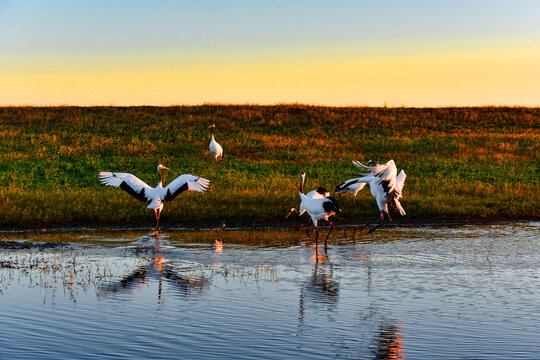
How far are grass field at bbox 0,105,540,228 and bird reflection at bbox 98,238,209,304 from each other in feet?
27.2

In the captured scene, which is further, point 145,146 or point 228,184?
point 145,146

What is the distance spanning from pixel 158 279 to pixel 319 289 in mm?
2843

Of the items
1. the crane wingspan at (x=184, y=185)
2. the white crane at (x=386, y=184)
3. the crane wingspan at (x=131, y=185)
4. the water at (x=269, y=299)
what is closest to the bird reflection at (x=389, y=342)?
the water at (x=269, y=299)

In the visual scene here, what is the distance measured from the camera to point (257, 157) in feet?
149

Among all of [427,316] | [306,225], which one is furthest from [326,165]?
[427,316]

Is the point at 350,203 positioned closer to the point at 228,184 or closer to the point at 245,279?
the point at 228,184

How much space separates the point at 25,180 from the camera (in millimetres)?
33469

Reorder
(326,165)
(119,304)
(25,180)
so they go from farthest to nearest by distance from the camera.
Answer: (326,165)
(25,180)
(119,304)

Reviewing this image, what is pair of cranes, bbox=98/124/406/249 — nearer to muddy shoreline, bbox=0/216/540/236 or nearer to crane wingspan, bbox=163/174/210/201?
crane wingspan, bbox=163/174/210/201

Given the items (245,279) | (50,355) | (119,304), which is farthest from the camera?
(245,279)

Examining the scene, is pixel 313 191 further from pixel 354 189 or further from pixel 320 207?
pixel 320 207

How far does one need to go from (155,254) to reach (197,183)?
143 inches

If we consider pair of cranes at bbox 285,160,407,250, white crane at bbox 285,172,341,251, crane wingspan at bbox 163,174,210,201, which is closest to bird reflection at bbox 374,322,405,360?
pair of cranes at bbox 285,160,407,250

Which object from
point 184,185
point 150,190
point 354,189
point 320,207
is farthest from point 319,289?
point 150,190
